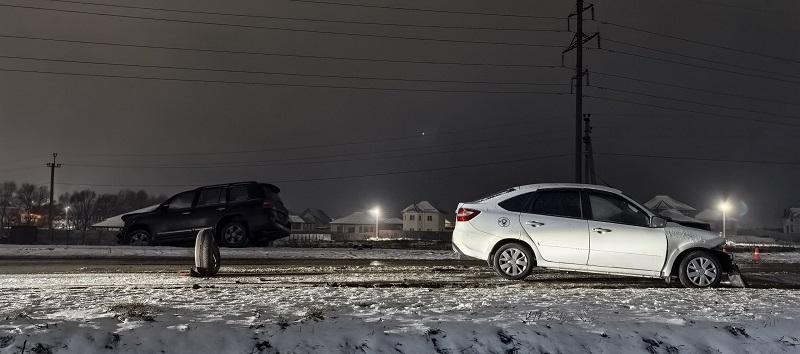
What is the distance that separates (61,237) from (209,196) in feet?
76.8

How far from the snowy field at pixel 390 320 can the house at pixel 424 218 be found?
113 m

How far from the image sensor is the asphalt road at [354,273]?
9789 mm

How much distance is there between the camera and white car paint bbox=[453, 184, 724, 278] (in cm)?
952

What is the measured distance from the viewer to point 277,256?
16359mm

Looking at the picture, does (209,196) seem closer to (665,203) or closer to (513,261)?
(513,261)

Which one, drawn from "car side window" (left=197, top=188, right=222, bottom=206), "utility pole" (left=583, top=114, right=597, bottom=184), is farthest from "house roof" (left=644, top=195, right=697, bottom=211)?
"car side window" (left=197, top=188, right=222, bottom=206)

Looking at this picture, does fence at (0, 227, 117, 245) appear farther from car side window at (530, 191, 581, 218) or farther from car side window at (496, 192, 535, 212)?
car side window at (530, 191, 581, 218)

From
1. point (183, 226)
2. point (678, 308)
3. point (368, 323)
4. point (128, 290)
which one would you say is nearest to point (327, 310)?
point (368, 323)

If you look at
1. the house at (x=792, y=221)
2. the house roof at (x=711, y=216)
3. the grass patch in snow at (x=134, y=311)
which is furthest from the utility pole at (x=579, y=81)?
the house at (x=792, y=221)

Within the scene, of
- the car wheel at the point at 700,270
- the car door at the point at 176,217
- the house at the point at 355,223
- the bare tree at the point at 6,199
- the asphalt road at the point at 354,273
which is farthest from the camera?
the bare tree at the point at 6,199

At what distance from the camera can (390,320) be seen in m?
5.82

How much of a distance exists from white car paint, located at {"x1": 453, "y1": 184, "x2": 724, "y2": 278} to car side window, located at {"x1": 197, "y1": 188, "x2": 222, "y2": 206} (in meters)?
11.0

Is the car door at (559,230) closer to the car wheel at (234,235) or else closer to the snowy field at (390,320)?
the snowy field at (390,320)

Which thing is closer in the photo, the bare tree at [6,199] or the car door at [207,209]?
the car door at [207,209]
